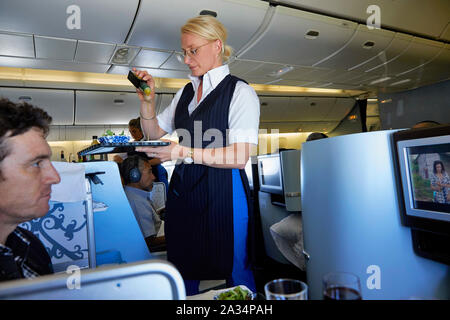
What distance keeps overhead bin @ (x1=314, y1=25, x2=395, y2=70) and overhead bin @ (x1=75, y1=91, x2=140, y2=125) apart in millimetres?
4119

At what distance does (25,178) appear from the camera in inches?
35.4

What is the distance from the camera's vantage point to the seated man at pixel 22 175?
87 centimetres

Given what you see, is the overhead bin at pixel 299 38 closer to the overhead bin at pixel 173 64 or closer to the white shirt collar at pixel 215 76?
the overhead bin at pixel 173 64

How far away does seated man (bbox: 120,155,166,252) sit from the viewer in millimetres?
2680

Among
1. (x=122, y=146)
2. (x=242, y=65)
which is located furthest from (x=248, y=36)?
(x=122, y=146)

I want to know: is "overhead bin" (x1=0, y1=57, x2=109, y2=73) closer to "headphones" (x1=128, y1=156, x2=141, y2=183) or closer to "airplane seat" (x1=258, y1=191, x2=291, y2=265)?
"headphones" (x1=128, y1=156, x2=141, y2=183)

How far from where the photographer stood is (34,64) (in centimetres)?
412

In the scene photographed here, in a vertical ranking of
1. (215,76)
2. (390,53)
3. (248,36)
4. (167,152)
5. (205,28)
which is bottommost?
(167,152)

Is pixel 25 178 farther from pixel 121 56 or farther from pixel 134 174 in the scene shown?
pixel 121 56

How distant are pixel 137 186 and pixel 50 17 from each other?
1.76m

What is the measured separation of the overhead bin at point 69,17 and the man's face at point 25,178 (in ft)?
7.39

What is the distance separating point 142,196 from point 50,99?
4592 mm
